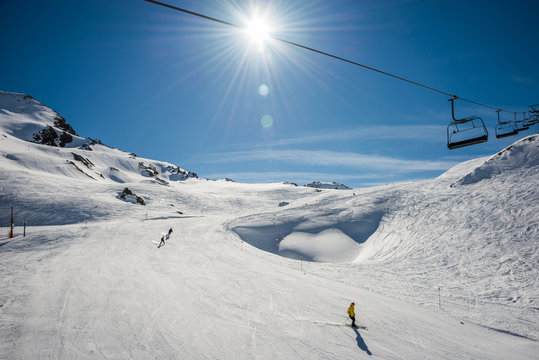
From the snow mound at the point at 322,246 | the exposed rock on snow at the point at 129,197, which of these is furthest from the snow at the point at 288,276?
the exposed rock on snow at the point at 129,197

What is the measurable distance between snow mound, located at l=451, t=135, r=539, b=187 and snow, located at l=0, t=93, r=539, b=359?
0.21m

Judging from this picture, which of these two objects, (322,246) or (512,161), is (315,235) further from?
(512,161)

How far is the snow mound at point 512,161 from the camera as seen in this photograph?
3099 centimetres

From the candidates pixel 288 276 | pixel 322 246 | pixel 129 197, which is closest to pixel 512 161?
pixel 322 246

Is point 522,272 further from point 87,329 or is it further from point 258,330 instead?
point 87,329

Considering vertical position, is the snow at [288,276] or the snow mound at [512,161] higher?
the snow mound at [512,161]

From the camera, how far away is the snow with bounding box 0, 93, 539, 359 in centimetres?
1020

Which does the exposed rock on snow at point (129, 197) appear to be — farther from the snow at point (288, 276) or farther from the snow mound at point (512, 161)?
the snow mound at point (512, 161)

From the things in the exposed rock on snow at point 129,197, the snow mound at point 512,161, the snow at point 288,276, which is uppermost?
the snow mound at point 512,161

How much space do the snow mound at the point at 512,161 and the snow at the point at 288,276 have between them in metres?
0.21

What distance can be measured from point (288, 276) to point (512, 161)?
35.0 m

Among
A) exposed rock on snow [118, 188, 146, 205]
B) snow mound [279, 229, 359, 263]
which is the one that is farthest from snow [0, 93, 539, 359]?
exposed rock on snow [118, 188, 146, 205]

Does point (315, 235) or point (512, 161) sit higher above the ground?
point (512, 161)

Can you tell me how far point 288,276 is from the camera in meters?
19.2
